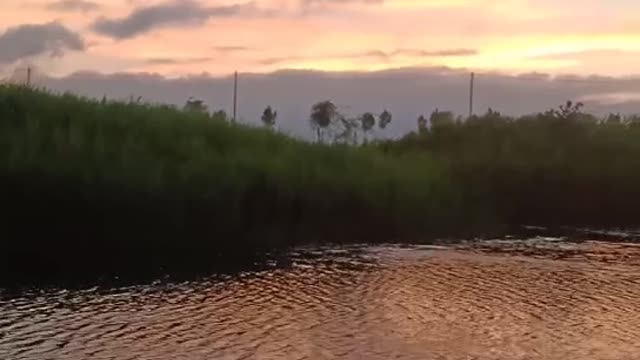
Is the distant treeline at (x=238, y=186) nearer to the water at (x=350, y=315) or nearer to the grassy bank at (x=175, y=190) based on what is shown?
the grassy bank at (x=175, y=190)

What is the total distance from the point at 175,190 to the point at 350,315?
7.15 meters

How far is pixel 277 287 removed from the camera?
13.2 m

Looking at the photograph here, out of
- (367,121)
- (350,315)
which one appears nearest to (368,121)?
(367,121)

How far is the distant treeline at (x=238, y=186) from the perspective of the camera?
16.2 m

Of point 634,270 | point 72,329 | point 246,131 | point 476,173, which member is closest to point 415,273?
point 634,270

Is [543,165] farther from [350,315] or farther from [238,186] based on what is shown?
[350,315]

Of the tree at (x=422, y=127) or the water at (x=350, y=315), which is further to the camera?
the tree at (x=422, y=127)

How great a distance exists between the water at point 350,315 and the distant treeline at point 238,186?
→ 2.06 meters

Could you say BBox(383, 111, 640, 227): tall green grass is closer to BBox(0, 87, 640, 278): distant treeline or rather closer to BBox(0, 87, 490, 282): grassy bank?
BBox(0, 87, 640, 278): distant treeline

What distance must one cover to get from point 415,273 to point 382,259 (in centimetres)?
162

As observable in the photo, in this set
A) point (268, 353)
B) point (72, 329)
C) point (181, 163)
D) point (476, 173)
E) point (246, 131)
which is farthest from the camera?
point (476, 173)

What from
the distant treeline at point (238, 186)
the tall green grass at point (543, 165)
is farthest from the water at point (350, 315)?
the tall green grass at point (543, 165)

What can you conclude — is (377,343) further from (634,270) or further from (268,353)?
(634,270)

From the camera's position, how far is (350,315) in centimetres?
1146
